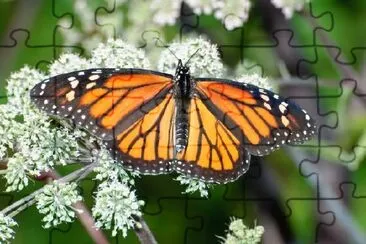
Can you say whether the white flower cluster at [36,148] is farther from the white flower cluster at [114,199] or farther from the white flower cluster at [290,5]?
the white flower cluster at [290,5]

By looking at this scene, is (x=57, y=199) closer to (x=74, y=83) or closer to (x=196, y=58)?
(x=74, y=83)

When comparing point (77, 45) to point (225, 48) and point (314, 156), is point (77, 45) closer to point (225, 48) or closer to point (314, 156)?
point (225, 48)

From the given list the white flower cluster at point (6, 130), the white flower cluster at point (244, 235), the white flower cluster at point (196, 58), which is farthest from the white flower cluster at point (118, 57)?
the white flower cluster at point (244, 235)

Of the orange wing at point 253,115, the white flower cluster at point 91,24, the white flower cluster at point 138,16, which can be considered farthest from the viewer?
the white flower cluster at point 91,24

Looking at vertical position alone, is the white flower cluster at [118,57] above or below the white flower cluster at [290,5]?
below

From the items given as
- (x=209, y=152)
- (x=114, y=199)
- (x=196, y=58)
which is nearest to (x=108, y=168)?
(x=114, y=199)

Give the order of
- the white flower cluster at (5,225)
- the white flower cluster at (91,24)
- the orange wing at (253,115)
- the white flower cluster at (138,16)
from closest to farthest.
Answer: the white flower cluster at (5,225) → the orange wing at (253,115) → the white flower cluster at (138,16) → the white flower cluster at (91,24)

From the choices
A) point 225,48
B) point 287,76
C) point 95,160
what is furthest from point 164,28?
point 95,160
